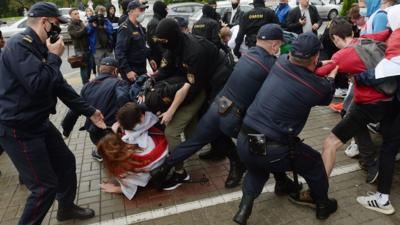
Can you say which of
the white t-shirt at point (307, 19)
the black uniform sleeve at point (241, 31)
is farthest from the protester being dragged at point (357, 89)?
the white t-shirt at point (307, 19)

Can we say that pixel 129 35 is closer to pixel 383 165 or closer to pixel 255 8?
pixel 255 8

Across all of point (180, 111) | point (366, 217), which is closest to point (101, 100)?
point (180, 111)

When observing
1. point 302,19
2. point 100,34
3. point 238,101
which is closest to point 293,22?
point 302,19

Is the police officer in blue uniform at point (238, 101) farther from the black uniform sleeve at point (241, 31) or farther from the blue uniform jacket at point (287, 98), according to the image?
the black uniform sleeve at point (241, 31)

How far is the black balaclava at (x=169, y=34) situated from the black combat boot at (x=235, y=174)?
144 centimetres

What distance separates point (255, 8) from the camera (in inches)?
245

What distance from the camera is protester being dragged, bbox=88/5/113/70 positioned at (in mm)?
7379

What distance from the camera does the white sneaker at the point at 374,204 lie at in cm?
322

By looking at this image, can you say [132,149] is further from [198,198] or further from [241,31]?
[241,31]

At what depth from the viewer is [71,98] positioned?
127 inches

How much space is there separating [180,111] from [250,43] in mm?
2964

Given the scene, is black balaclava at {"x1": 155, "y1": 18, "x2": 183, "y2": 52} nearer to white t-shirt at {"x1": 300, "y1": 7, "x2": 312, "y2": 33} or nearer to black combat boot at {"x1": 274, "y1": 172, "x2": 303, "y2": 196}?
black combat boot at {"x1": 274, "y1": 172, "x2": 303, "y2": 196}

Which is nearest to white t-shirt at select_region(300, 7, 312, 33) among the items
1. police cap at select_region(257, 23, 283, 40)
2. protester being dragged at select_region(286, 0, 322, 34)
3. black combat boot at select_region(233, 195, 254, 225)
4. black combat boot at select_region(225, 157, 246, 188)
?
protester being dragged at select_region(286, 0, 322, 34)

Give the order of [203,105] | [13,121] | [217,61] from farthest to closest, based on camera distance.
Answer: [203,105] → [217,61] → [13,121]
